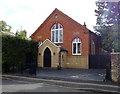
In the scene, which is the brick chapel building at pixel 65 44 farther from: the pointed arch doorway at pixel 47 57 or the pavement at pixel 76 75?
the pavement at pixel 76 75

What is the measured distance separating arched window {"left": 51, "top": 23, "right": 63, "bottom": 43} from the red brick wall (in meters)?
0.52

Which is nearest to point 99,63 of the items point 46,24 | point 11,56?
point 46,24

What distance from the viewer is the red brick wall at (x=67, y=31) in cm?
2311

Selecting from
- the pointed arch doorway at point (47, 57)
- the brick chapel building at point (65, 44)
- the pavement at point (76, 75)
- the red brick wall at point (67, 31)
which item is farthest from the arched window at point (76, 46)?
the pavement at point (76, 75)

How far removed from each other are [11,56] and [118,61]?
35.1 ft

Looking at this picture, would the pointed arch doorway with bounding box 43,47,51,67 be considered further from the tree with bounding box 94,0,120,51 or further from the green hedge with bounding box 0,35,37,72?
the tree with bounding box 94,0,120,51

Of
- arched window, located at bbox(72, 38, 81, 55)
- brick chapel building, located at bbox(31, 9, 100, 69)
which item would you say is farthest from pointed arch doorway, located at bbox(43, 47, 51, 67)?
arched window, located at bbox(72, 38, 81, 55)

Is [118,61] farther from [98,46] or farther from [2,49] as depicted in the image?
[98,46]

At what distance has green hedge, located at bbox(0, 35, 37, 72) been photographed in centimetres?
1625

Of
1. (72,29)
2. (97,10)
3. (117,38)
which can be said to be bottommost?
(117,38)

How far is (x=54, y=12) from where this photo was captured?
2611cm

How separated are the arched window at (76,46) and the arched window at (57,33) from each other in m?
2.29

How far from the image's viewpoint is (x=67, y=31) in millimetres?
24562

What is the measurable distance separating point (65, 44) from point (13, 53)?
383 inches
